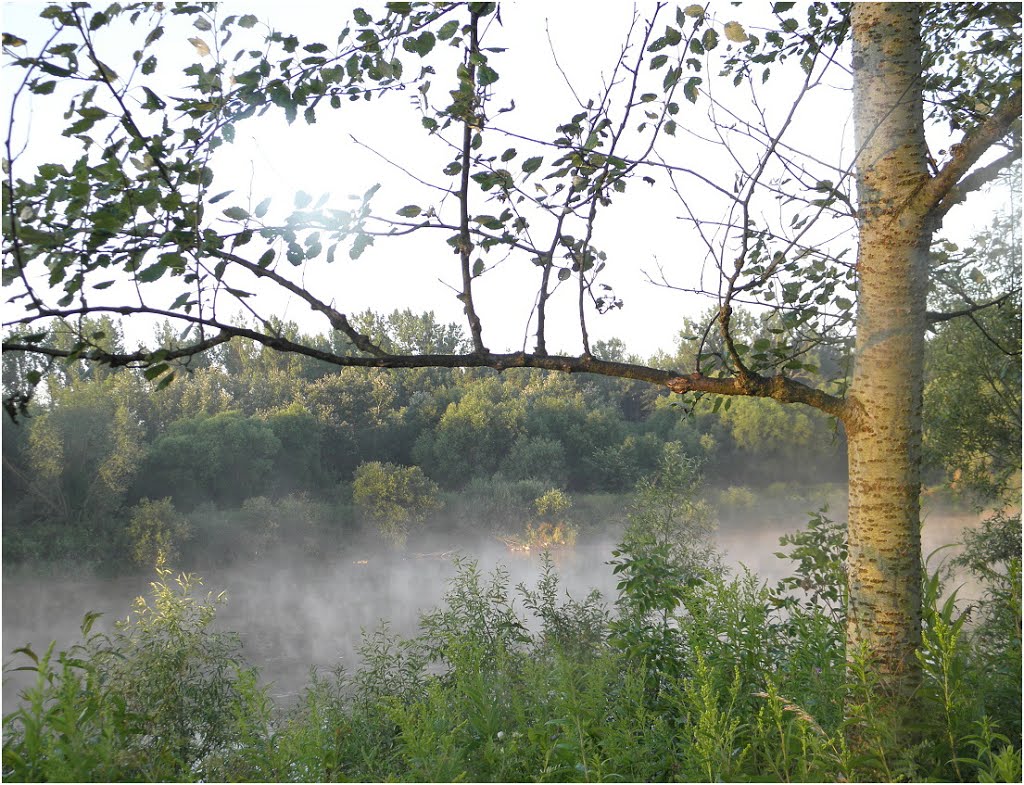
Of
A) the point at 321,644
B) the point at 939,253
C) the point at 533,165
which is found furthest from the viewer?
the point at 321,644

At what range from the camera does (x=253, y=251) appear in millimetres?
1292

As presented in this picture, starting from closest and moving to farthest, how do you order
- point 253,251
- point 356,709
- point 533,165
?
point 253,251 → point 533,165 → point 356,709

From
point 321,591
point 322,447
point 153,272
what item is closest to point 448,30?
point 153,272

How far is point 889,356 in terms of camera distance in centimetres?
135

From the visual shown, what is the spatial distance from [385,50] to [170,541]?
18.2 feet

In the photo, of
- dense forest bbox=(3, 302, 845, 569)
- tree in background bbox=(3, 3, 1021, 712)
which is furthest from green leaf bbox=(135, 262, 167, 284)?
dense forest bbox=(3, 302, 845, 569)

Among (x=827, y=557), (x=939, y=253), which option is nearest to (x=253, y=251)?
(x=939, y=253)

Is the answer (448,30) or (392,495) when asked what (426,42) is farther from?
(392,495)

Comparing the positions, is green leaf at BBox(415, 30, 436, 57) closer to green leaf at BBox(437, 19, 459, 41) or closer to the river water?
green leaf at BBox(437, 19, 459, 41)

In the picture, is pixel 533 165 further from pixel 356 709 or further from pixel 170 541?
pixel 170 541

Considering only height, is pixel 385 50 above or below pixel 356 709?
above

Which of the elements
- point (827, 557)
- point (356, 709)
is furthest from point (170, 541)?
point (827, 557)

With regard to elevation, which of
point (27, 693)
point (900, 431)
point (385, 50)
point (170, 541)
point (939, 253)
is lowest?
point (170, 541)

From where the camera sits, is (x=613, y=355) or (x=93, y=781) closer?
(x=93, y=781)
